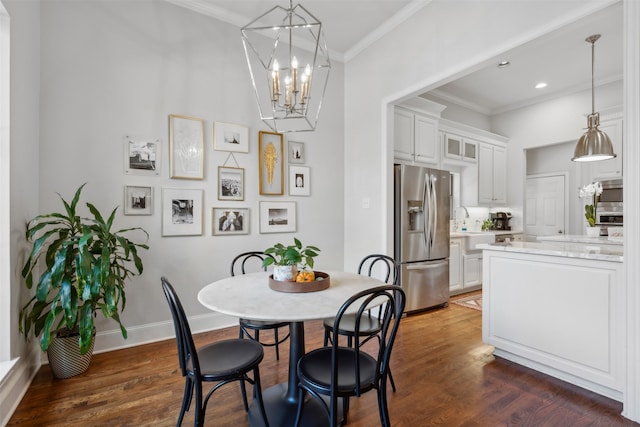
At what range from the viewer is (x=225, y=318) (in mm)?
3285

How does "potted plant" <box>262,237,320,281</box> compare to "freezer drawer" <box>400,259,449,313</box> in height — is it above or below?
above

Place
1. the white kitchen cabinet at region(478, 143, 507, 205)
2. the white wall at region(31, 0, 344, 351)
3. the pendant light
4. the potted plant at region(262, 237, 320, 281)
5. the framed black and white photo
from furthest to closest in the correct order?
the white kitchen cabinet at region(478, 143, 507, 205), the framed black and white photo, the pendant light, the white wall at region(31, 0, 344, 351), the potted plant at region(262, 237, 320, 281)

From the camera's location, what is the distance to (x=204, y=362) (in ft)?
5.18

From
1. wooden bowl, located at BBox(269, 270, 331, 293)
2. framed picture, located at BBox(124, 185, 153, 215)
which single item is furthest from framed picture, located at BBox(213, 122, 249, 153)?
wooden bowl, located at BBox(269, 270, 331, 293)

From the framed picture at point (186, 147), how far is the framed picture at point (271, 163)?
0.64m

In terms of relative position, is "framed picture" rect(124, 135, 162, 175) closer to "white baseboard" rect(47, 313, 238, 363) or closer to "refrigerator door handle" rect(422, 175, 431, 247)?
"white baseboard" rect(47, 313, 238, 363)

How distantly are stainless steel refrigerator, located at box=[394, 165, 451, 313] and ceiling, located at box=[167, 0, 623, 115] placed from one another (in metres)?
1.34

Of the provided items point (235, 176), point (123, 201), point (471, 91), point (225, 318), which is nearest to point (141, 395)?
point (225, 318)

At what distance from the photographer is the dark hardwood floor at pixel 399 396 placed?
180 centimetres

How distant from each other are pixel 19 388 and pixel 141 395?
0.76 meters

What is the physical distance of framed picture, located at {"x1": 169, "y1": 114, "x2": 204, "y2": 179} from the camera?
2957mm

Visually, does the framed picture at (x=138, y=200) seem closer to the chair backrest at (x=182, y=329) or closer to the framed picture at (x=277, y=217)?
the framed picture at (x=277, y=217)

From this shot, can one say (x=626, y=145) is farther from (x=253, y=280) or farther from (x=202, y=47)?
(x=202, y=47)

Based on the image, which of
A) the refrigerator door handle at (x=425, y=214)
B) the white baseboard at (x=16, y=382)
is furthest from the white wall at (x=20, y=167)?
the refrigerator door handle at (x=425, y=214)
